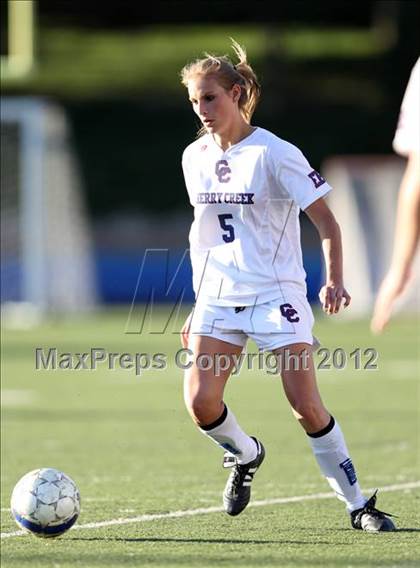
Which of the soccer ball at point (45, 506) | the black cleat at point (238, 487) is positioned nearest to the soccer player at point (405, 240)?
the soccer ball at point (45, 506)

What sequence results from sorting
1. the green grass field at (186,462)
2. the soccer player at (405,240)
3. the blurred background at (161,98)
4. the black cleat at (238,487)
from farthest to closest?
the blurred background at (161,98) → the black cleat at (238,487) → the green grass field at (186,462) → the soccer player at (405,240)

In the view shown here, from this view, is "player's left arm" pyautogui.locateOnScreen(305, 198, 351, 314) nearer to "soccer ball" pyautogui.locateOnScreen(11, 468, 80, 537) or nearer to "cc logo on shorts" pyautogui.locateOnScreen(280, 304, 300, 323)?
"cc logo on shorts" pyautogui.locateOnScreen(280, 304, 300, 323)

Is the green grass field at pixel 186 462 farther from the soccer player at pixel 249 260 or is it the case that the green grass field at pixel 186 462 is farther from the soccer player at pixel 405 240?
A: the soccer player at pixel 405 240

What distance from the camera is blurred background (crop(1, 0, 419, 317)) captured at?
1038 inches

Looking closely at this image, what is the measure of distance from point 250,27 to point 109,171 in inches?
255

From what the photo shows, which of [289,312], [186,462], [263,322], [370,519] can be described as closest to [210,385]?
[263,322]

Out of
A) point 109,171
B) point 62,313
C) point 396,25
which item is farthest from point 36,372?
point 396,25

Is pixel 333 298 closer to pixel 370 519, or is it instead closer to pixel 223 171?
pixel 223 171

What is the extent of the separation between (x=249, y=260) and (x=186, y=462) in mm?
2648

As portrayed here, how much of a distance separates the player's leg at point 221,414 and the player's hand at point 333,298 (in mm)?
553

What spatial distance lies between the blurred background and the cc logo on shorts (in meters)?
17.5

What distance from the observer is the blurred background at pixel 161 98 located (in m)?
26.4

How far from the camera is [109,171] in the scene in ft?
107

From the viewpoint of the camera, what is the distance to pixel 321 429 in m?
5.85
